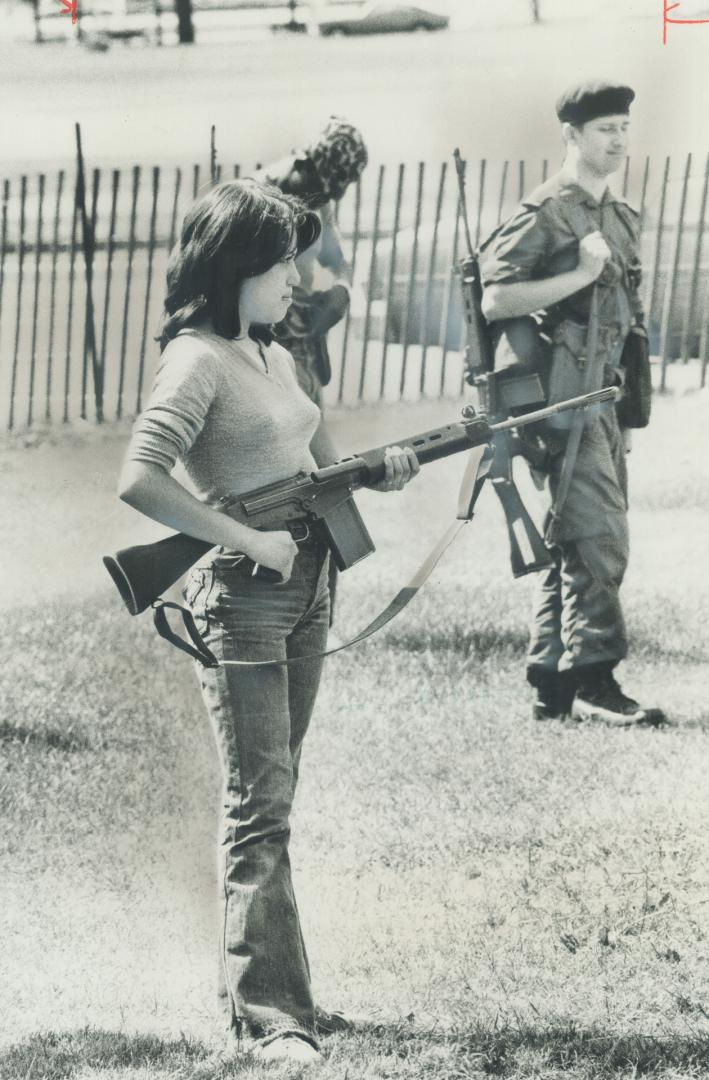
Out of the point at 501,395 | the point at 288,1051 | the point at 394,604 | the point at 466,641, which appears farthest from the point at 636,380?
the point at 288,1051

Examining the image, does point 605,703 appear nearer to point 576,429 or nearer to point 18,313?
point 576,429

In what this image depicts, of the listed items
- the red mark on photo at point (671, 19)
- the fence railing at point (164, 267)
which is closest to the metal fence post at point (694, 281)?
the fence railing at point (164, 267)

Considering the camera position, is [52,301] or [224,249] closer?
[224,249]

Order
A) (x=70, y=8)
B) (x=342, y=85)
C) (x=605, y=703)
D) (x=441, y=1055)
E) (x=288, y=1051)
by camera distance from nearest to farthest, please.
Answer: (x=288, y=1051) → (x=441, y=1055) → (x=70, y=8) → (x=342, y=85) → (x=605, y=703)

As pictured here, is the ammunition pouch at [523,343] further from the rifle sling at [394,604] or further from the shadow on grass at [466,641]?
the shadow on grass at [466,641]

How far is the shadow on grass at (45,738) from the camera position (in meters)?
3.84

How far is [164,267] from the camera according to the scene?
13.2 ft

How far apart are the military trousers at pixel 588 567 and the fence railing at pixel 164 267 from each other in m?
0.45

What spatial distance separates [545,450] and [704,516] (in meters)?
0.51

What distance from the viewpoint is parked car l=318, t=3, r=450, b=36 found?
382 cm

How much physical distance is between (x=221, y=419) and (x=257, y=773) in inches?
27.4

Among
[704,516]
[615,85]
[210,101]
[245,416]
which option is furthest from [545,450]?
[245,416]

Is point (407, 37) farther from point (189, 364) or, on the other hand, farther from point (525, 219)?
point (189, 364)

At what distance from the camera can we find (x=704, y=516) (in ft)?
13.4
